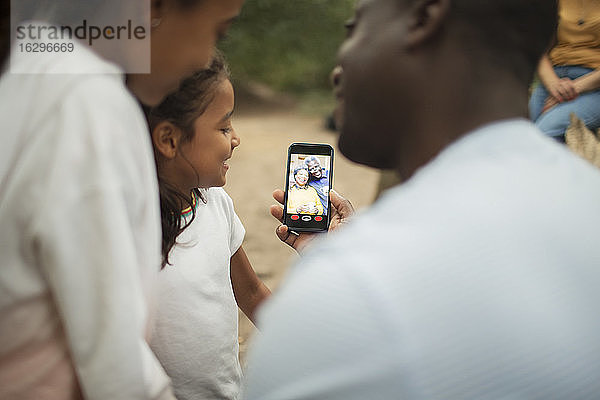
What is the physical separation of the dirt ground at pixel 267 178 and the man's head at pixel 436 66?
2259 mm

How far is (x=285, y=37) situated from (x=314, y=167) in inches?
377

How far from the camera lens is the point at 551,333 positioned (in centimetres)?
88

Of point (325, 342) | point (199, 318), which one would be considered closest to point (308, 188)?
point (199, 318)

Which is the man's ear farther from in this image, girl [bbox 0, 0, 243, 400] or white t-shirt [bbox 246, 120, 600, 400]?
girl [bbox 0, 0, 243, 400]

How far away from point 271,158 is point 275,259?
3.01 meters

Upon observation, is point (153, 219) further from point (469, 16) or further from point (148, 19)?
point (469, 16)

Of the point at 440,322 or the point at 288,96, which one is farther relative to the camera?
the point at 288,96

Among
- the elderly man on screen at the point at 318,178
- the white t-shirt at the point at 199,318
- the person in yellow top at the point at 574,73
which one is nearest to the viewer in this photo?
the white t-shirt at the point at 199,318

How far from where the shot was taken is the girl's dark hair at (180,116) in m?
1.84

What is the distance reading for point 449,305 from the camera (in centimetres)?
86

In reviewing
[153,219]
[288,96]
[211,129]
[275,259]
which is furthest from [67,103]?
[288,96]

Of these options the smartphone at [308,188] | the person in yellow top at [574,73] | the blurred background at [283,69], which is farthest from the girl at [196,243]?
the blurred background at [283,69]

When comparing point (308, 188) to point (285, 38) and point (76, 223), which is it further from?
point (285, 38)

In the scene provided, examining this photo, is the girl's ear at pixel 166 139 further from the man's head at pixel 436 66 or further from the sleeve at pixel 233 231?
the man's head at pixel 436 66
